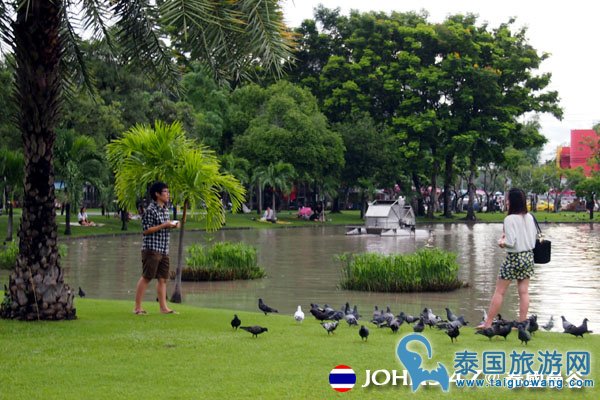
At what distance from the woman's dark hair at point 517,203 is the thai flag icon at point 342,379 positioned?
4.17m

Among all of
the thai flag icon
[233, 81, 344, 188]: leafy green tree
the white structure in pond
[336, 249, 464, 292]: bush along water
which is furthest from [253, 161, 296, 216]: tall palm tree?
the thai flag icon

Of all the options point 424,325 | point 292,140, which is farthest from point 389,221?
point 424,325

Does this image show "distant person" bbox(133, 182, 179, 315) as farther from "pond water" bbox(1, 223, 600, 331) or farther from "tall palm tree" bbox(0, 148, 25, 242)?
"tall palm tree" bbox(0, 148, 25, 242)

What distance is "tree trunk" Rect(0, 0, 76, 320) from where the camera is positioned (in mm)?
11102

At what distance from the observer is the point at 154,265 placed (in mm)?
11953

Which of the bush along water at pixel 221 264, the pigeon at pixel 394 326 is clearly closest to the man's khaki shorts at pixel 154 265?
the pigeon at pixel 394 326

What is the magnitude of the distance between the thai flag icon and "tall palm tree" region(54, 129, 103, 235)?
31.2m

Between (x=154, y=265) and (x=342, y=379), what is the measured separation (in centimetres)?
503

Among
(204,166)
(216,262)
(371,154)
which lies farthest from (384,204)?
(204,166)

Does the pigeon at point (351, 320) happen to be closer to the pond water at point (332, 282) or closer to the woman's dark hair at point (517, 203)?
the woman's dark hair at point (517, 203)

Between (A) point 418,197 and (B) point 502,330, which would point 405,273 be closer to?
(B) point 502,330

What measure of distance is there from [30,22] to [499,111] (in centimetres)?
5760

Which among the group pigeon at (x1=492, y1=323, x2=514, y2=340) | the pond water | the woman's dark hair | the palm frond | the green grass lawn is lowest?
the pond water

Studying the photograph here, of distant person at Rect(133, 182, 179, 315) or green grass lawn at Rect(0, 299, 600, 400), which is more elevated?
distant person at Rect(133, 182, 179, 315)
